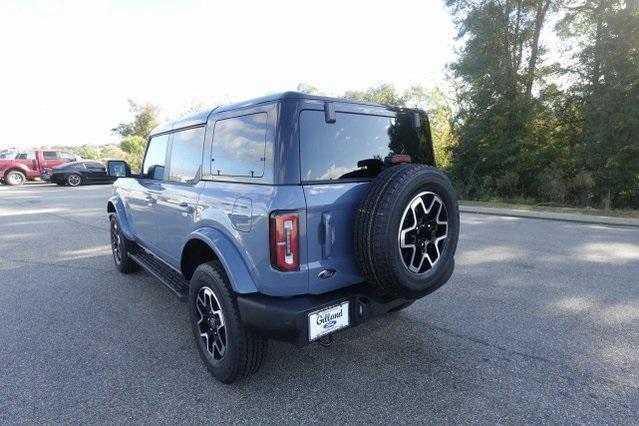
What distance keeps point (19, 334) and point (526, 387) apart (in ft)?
13.9

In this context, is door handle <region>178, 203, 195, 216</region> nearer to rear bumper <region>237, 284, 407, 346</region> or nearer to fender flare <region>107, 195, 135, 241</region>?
rear bumper <region>237, 284, 407, 346</region>

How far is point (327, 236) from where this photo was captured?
2328 millimetres

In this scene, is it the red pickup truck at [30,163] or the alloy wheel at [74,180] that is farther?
the red pickup truck at [30,163]

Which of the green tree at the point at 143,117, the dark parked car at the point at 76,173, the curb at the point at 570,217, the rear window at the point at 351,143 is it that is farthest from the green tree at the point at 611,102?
the green tree at the point at 143,117

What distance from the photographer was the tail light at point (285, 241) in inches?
85.0

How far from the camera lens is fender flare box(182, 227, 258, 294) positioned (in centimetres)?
233

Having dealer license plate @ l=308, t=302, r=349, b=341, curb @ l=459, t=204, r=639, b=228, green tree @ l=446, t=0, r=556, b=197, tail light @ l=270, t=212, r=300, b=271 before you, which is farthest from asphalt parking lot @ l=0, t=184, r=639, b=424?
green tree @ l=446, t=0, r=556, b=197

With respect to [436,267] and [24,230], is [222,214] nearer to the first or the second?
[436,267]

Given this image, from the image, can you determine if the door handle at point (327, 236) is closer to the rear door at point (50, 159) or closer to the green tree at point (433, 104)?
the green tree at point (433, 104)

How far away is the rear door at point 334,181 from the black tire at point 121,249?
340cm

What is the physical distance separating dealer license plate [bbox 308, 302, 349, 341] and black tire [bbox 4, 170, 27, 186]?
84.8 ft

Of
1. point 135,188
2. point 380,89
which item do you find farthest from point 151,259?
point 380,89

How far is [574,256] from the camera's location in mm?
5734

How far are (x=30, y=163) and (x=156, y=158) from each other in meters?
23.2
